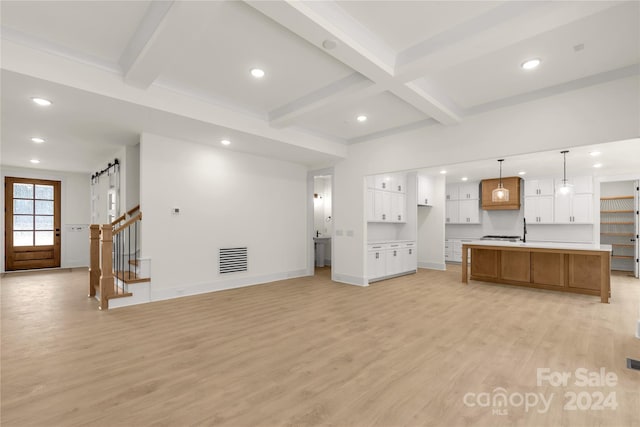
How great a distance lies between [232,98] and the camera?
14.8 feet

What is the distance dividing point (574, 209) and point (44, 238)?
1503cm

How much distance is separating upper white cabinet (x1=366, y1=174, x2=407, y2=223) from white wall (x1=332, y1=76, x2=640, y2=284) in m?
0.60

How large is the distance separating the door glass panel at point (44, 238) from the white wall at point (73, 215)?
0.87 feet

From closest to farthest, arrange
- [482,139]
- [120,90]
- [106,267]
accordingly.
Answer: [120,90], [106,267], [482,139]

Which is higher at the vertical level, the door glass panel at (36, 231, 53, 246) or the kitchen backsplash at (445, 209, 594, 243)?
the kitchen backsplash at (445, 209, 594, 243)

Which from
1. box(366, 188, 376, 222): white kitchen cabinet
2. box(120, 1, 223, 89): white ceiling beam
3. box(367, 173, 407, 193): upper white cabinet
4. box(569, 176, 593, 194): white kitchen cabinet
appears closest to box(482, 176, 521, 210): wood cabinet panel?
box(569, 176, 593, 194): white kitchen cabinet

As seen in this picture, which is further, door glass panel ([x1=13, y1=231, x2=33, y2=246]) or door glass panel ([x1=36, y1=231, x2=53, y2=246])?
door glass panel ([x1=36, y1=231, x2=53, y2=246])

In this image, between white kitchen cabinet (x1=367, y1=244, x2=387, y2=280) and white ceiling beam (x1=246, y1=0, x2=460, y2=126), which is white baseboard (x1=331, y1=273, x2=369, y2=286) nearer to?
white kitchen cabinet (x1=367, y1=244, x2=387, y2=280)

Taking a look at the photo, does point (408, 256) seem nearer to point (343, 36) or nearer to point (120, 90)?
point (343, 36)

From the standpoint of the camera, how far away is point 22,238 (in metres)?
8.21

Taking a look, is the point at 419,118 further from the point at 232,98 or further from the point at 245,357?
the point at 245,357

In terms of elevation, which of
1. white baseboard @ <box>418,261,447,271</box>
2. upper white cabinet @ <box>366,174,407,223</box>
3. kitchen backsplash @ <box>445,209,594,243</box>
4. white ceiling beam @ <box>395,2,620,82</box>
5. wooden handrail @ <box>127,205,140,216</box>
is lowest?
white baseboard @ <box>418,261,447,271</box>

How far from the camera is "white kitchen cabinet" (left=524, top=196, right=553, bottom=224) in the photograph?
29.0 ft

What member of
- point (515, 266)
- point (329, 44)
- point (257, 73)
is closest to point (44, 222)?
point (257, 73)
